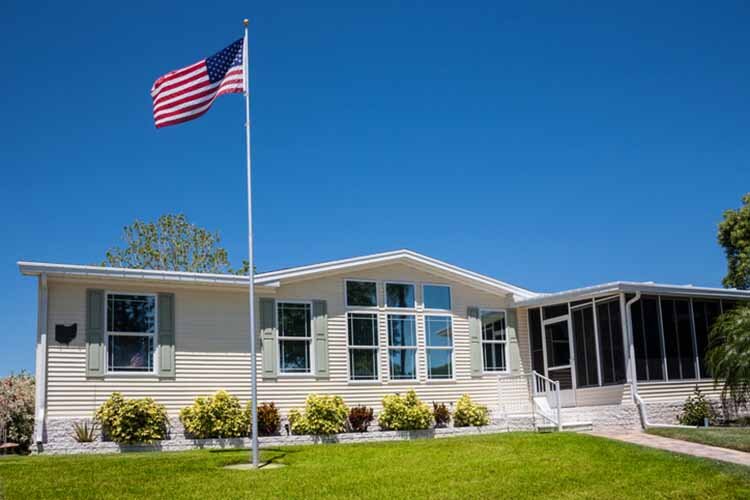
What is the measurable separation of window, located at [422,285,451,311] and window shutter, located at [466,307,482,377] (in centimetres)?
62

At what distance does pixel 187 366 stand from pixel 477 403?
22.3 ft

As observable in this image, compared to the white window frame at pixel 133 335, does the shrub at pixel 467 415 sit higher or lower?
lower

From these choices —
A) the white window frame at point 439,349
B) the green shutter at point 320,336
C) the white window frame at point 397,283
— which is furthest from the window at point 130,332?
the white window frame at point 439,349

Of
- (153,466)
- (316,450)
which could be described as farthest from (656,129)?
(153,466)

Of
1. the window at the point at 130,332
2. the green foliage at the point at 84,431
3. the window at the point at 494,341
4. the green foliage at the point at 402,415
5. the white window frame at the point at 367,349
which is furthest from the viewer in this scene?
the window at the point at 494,341

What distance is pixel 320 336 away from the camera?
659 inches

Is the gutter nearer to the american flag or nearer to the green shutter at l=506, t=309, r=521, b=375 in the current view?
the american flag

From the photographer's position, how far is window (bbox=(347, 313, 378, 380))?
56.5 ft

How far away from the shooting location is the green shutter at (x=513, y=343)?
1911 centimetres

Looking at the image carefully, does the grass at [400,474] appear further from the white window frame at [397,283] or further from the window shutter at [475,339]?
the window shutter at [475,339]

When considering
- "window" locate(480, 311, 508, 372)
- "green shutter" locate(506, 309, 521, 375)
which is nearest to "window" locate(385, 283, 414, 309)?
"window" locate(480, 311, 508, 372)

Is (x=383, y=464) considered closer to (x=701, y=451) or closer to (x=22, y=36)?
(x=701, y=451)

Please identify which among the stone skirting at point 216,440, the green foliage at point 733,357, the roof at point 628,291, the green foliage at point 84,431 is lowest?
the stone skirting at point 216,440

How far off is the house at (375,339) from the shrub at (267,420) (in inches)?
16.2
